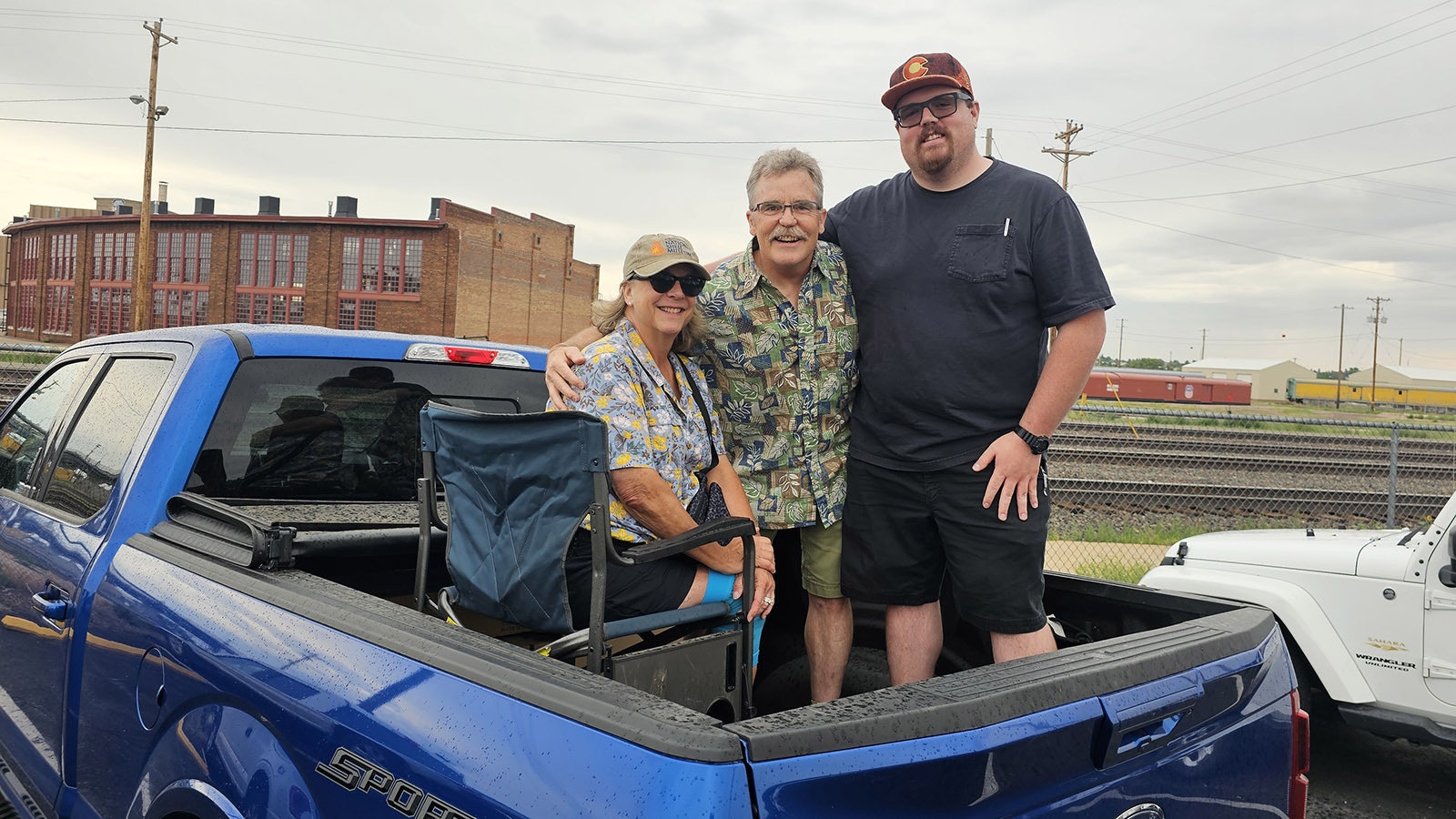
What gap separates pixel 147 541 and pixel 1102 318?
2.67 meters

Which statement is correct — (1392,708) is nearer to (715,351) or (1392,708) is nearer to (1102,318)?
(1102,318)

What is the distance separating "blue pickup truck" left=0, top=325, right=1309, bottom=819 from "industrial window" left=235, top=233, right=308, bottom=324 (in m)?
51.0

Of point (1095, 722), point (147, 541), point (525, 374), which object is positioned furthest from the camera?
point (525, 374)

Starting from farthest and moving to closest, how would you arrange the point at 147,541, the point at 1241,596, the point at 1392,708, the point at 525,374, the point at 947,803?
the point at 1241,596 < the point at 1392,708 < the point at 525,374 < the point at 147,541 < the point at 947,803

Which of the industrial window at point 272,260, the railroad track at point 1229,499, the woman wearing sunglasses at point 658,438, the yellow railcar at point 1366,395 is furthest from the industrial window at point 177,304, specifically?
the yellow railcar at point 1366,395

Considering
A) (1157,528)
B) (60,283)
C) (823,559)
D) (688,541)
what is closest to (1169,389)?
(1157,528)

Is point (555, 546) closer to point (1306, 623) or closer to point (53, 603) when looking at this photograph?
point (53, 603)

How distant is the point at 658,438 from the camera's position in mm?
2879

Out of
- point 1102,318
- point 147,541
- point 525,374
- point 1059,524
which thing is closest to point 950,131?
point 1102,318

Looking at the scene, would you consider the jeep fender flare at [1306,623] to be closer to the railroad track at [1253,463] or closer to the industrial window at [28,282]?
the railroad track at [1253,463]

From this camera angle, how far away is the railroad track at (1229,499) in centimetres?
1422

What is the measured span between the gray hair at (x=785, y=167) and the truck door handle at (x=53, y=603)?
7.49 feet

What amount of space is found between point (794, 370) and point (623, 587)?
38.4 inches

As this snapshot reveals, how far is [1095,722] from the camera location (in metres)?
1.61
